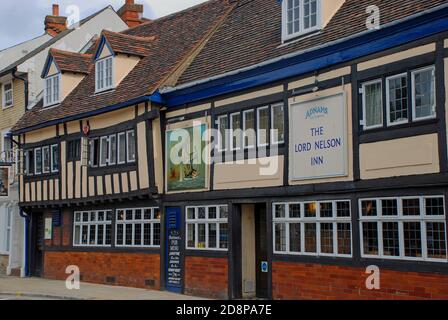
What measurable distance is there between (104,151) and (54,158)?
3348 millimetres

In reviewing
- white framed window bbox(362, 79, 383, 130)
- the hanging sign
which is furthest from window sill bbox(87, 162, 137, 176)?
white framed window bbox(362, 79, 383, 130)

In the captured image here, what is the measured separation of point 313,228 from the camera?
14.5 meters

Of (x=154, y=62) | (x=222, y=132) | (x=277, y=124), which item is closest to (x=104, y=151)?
(x=154, y=62)

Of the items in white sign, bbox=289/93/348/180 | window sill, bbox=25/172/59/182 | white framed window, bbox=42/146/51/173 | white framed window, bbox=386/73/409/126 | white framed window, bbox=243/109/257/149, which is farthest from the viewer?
white framed window, bbox=42/146/51/173

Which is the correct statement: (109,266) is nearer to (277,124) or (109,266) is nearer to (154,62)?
(154,62)

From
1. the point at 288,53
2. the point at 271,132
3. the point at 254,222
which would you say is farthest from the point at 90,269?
the point at 288,53

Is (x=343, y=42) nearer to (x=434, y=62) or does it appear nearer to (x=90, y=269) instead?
(x=434, y=62)

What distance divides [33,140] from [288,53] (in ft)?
43.0

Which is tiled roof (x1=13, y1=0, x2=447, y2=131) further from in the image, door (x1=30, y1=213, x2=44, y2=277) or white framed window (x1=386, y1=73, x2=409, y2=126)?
door (x1=30, y1=213, x2=44, y2=277)

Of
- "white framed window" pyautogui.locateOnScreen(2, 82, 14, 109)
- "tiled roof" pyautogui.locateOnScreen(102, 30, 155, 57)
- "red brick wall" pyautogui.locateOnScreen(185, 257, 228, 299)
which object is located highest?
"tiled roof" pyautogui.locateOnScreen(102, 30, 155, 57)

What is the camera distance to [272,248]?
15.5 meters

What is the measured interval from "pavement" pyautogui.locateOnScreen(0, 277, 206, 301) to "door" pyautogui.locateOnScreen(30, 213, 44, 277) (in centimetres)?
314

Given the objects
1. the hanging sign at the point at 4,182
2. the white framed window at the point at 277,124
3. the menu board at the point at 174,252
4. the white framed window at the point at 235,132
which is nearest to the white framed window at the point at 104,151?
the menu board at the point at 174,252

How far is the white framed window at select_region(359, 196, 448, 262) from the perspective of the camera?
11.8 meters
